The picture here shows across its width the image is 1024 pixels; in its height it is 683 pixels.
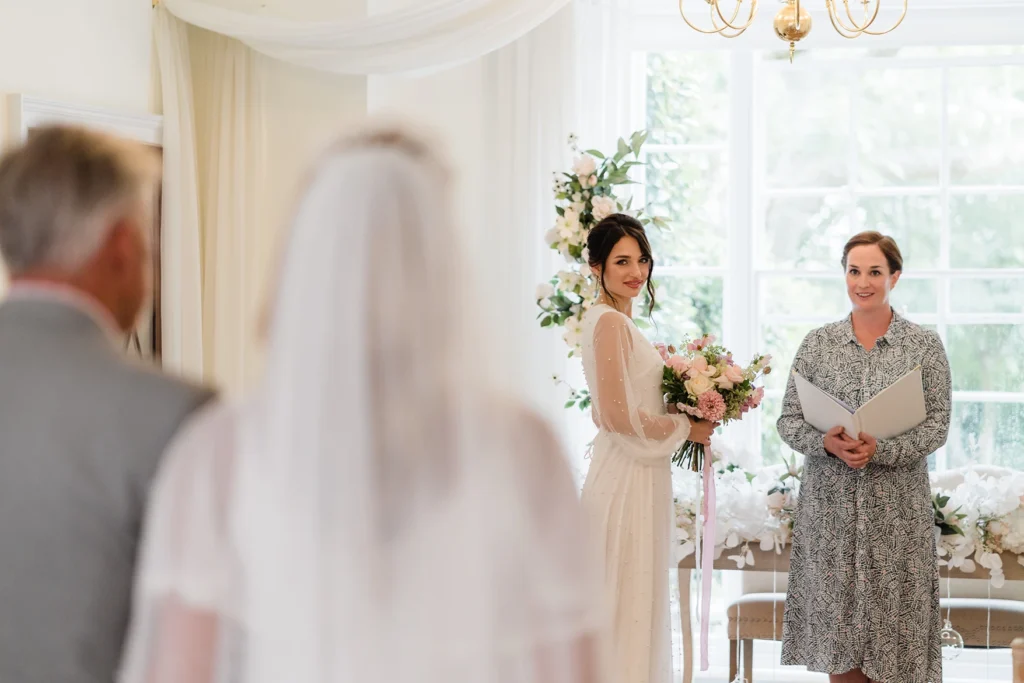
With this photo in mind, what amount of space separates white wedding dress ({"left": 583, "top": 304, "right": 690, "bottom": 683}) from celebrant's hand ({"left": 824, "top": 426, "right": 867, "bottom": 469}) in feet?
1.62

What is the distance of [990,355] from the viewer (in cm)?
556

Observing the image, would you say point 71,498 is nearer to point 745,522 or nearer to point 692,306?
point 745,522

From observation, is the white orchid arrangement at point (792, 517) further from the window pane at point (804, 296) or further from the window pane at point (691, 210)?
the window pane at point (691, 210)

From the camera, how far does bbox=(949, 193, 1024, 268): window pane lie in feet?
18.2

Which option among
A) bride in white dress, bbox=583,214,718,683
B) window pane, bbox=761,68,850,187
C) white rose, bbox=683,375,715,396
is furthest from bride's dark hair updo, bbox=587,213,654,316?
window pane, bbox=761,68,850,187

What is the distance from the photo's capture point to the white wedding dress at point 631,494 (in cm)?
374

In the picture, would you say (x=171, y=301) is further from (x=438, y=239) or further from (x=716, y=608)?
(x=438, y=239)

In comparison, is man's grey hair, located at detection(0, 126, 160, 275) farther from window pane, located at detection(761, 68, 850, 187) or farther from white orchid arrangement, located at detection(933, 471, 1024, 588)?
window pane, located at detection(761, 68, 850, 187)

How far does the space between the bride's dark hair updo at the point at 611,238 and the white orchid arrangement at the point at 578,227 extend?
2.26 feet

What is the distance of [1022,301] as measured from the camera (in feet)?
18.2

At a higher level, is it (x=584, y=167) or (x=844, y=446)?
(x=584, y=167)

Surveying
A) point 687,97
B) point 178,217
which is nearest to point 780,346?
point 687,97

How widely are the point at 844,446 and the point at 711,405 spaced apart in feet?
1.53

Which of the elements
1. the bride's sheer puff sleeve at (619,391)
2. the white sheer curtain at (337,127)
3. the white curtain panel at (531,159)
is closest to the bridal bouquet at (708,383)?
the bride's sheer puff sleeve at (619,391)
